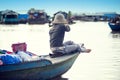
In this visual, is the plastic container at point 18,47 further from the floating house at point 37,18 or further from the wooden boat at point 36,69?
the floating house at point 37,18

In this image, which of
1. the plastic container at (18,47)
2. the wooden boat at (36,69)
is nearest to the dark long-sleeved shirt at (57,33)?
the wooden boat at (36,69)

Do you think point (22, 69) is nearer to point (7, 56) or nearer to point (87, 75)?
point (7, 56)

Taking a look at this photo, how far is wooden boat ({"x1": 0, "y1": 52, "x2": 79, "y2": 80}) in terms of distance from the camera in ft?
25.2

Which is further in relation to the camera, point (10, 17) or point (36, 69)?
point (10, 17)

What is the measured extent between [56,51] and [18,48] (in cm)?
118

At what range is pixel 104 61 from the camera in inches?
516

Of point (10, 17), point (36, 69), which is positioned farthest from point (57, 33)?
point (10, 17)

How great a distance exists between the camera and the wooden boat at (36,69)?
25.2 ft

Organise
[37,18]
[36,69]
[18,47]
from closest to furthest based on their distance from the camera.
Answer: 1. [36,69]
2. [18,47]
3. [37,18]

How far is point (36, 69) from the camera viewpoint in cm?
822

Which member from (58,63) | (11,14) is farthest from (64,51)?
(11,14)

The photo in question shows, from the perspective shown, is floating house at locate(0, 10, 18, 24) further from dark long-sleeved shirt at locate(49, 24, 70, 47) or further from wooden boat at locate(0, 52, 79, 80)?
wooden boat at locate(0, 52, 79, 80)

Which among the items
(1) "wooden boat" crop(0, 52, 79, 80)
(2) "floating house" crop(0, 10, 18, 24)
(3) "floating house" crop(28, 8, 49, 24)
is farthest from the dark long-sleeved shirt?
(3) "floating house" crop(28, 8, 49, 24)

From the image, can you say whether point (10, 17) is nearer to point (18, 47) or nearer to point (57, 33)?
point (18, 47)
